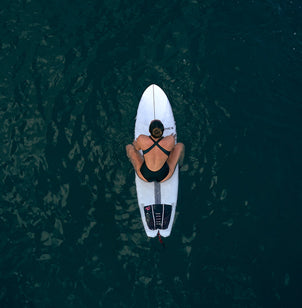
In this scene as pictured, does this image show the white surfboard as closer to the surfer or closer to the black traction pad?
the black traction pad

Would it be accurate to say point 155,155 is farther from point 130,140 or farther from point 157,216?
point 130,140

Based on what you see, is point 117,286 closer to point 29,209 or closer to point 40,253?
point 40,253

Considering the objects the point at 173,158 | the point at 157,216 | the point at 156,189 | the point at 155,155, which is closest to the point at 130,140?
the point at 173,158

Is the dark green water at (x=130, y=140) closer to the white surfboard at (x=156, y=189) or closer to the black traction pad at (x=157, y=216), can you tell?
the white surfboard at (x=156, y=189)

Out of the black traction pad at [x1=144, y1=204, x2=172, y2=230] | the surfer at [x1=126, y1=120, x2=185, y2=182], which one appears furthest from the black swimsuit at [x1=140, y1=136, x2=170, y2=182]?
the black traction pad at [x1=144, y1=204, x2=172, y2=230]

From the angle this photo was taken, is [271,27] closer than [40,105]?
No

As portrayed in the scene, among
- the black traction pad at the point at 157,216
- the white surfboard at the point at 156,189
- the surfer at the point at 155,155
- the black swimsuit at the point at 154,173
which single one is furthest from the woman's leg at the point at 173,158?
the black traction pad at the point at 157,216

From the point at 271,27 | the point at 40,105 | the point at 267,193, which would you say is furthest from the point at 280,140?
the point at 40,105
